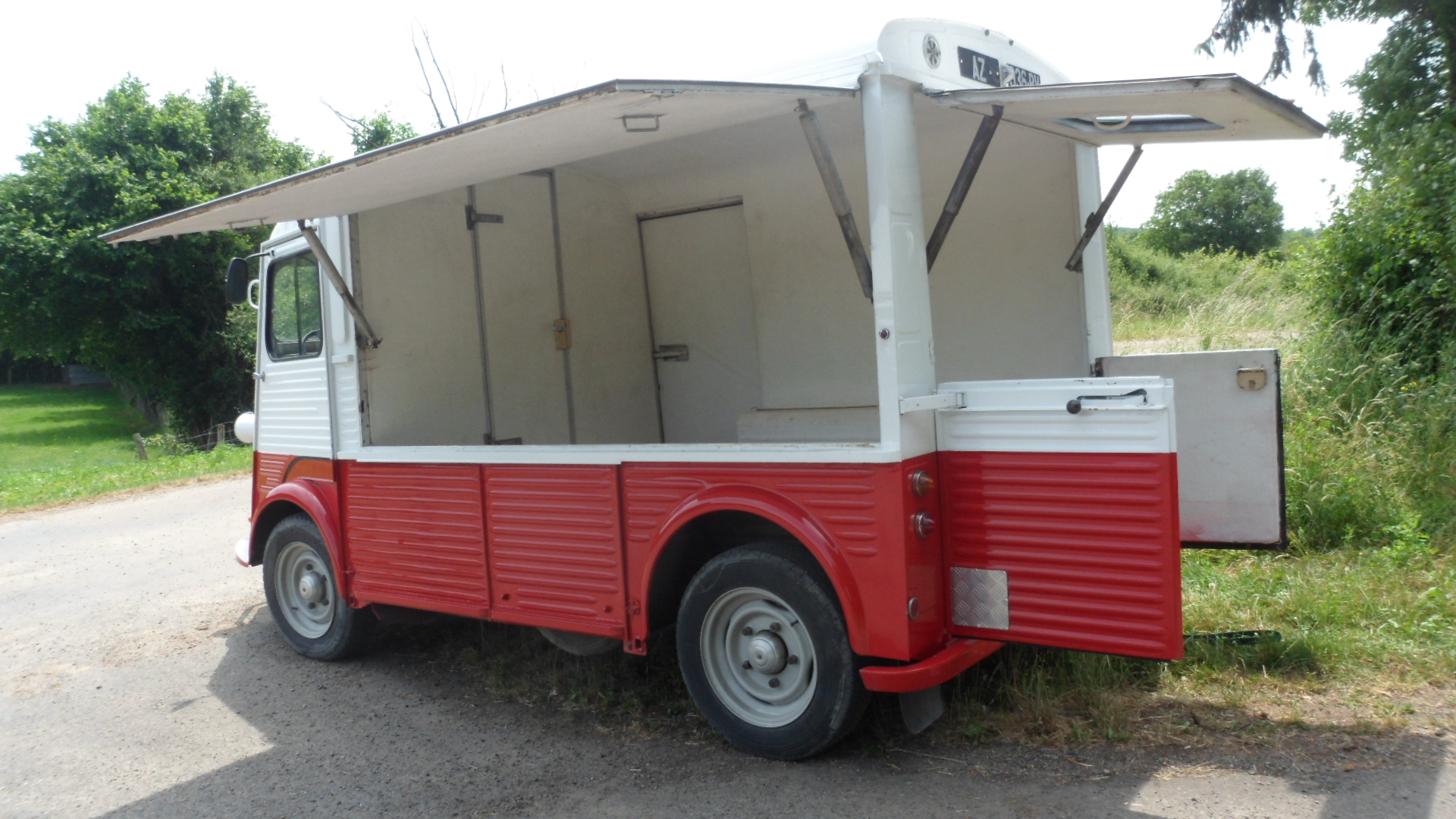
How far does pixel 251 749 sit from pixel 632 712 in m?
1.70

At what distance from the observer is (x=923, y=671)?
11.6 ft

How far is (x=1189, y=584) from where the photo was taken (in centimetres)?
552

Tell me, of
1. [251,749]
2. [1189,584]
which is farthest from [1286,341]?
[251,749]

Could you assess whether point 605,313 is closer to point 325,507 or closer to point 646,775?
point 325,507

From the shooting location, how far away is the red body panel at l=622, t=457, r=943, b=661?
3580 mm

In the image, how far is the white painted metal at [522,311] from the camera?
6.27m

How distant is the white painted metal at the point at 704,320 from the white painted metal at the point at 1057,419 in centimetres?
283

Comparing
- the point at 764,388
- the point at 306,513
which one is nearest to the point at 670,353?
the point at 764,388

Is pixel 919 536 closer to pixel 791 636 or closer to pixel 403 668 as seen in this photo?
pixel 791 636

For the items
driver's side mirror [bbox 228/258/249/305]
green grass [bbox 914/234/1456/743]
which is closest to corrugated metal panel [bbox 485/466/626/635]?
green grass [bbox 914/234/1456/743]

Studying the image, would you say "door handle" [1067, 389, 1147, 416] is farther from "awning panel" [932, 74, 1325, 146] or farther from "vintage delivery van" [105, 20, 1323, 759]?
"awning panel" [932, 74, 1325, 146]

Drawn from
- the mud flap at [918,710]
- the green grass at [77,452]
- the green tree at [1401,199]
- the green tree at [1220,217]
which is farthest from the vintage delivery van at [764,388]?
the green tree at [1220,217]

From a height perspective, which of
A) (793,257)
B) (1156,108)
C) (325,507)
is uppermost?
(1156,108)

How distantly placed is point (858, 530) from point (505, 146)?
2041 millimetres
